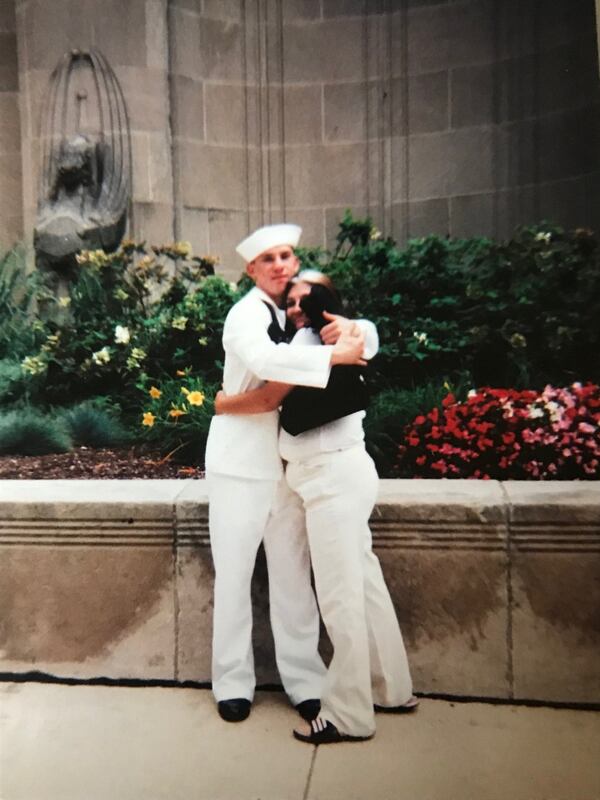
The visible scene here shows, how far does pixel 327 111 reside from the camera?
7.03m

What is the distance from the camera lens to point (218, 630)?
3227mm

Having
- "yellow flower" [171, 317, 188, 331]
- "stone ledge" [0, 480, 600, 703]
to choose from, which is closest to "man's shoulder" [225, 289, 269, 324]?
"stone ledge" [0, 480, 600, 703]

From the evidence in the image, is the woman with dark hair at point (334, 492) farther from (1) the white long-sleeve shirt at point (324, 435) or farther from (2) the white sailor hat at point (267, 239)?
(2) the white sailor hat at point (267, 239)

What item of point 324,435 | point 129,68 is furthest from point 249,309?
point 129,68

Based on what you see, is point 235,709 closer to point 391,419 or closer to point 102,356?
point 391,419

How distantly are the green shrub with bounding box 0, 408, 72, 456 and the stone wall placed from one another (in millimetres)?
2380

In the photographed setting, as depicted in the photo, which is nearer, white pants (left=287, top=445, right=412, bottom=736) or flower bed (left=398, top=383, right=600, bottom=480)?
white pants (left=287, top=445, right=412, bottom=736)

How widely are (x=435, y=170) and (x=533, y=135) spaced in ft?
2.66

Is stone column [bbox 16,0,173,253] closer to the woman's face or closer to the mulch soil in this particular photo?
the mulch soil

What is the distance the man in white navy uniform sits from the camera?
3121 mm

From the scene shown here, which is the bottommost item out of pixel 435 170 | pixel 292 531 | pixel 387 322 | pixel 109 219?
pixel 292 531

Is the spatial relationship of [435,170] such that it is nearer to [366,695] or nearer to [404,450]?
[404,450]

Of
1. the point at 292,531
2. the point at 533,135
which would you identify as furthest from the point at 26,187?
the point at 292,531

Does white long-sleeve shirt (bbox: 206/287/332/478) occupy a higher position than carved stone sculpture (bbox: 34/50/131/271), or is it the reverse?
carved stone sculpture (bbox: 34/50/131/271)
